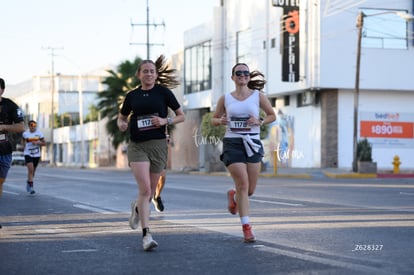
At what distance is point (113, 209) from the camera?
1364 centimetres

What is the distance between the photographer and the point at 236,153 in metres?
8.65

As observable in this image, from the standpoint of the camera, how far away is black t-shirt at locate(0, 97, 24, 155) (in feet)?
33.4

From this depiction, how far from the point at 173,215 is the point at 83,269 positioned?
5.44m

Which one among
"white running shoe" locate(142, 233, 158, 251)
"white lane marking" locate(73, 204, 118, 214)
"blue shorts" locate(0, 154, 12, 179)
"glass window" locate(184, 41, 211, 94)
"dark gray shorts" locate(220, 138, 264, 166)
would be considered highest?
"glass window" locate(184, 41, 211, 94)

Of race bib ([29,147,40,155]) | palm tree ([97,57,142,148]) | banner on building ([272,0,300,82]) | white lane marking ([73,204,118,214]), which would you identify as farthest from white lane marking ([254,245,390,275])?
palm tree ([97,57,142,148])

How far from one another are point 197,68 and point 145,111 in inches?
1833

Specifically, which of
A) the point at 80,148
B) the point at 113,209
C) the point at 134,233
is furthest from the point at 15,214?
the point at 80,148

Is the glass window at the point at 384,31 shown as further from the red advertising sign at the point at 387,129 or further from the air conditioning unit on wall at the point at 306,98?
the red advertising sign at the point at 387,129

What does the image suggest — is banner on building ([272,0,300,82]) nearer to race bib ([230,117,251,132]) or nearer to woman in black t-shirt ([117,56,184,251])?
race bib ([230,117,251,132])

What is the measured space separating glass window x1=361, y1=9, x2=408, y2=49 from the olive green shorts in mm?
34778

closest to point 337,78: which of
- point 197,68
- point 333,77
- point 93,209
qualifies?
point 333,77

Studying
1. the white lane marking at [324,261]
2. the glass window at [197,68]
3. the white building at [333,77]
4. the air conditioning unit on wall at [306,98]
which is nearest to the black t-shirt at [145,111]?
the white lane marking at [324,261]

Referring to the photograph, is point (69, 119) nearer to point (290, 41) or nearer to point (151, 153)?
point (290, 41)

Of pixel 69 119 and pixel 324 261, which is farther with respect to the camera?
pixel 69 119
